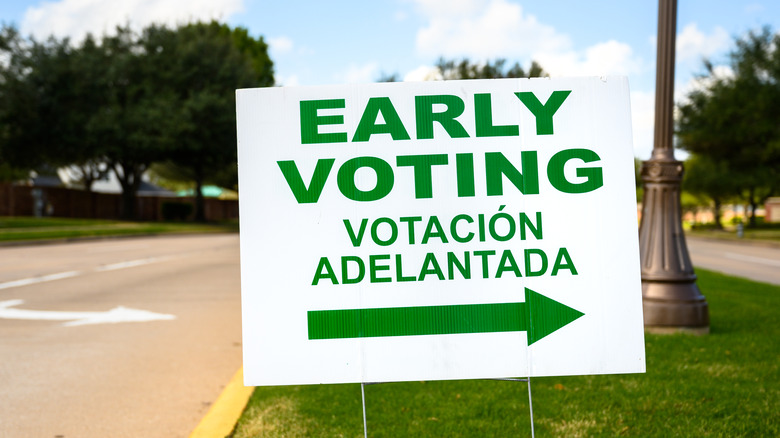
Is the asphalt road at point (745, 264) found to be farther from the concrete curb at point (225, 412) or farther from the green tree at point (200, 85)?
the green tree at point (200, 85)

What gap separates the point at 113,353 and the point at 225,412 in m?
2.60

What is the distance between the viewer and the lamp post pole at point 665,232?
23.0 ft

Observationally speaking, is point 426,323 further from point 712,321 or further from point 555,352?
point 712,321

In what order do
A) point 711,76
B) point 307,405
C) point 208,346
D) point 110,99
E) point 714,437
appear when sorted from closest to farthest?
point 714,437, point 307,405, point 208,346, point 711,76, point 110,99

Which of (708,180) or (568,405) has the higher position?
(708,180)

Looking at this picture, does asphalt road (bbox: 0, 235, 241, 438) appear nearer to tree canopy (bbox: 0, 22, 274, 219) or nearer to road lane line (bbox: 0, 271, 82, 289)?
road lane line (bbox: 0, 271, 82, 289)

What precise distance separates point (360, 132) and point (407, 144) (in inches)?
8.4

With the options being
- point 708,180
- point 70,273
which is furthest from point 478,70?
point 70,273

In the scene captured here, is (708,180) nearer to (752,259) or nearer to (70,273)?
(752,259)

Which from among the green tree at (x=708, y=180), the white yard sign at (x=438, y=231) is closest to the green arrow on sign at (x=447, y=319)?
the white yard sign at (x=438, y=231)

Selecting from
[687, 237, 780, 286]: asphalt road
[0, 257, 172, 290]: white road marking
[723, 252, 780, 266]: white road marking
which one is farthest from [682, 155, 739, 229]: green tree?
[0, 257, 172, 290]: white road marking

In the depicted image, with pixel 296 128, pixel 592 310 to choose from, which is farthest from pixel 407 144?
pixel 592 310

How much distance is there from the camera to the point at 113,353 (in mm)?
6953

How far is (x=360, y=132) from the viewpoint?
133 inches
